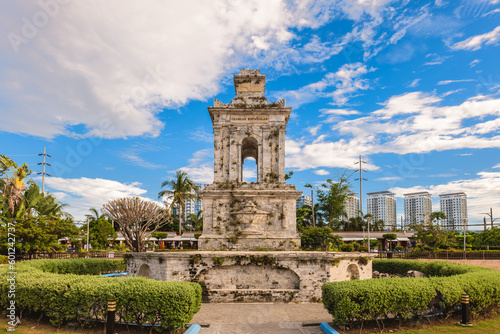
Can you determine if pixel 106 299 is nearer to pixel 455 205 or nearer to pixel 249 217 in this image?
pixel 249 217

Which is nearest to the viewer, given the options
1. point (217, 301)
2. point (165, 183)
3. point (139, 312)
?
point (139, 312)

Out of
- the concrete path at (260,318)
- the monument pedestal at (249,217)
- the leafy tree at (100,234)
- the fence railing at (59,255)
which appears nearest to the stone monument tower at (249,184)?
the monument pedestal at (249,217)

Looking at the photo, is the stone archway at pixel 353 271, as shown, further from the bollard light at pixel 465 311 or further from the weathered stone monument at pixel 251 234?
the bollard light at pixel 465 311

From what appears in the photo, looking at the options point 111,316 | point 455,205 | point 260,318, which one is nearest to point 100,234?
point 260,318

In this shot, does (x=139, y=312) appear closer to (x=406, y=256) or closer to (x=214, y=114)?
(x=214, y=114)

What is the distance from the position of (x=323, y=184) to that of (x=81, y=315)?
52.7 m

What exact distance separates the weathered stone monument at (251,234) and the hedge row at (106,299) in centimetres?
483

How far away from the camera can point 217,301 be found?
16.6m

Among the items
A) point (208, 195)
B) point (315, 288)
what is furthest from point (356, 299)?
point (208, 195)

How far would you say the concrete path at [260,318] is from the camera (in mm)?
12008

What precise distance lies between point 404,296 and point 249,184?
1268 cm

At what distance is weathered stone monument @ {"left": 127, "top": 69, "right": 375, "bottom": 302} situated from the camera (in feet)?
55.5

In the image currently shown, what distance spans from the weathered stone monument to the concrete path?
3.37 ft

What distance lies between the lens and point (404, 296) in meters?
11.4
